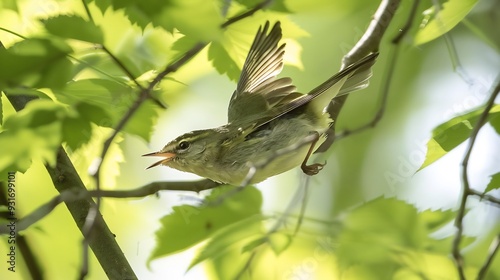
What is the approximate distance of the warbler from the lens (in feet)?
7.11

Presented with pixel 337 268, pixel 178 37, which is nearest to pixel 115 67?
pixel 178 37

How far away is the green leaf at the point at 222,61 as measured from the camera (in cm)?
210

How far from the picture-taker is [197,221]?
1.90 meters

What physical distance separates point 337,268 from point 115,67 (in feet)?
2.63

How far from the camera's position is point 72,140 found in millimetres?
1586

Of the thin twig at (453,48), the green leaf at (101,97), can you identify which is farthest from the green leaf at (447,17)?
the green leaf at (101,97)

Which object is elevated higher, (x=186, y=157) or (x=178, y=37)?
(x=178, y=37)

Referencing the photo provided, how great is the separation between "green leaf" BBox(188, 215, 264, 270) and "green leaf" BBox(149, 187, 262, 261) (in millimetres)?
33

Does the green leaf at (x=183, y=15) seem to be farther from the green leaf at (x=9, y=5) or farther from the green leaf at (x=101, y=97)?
the green leaf at (x=9, y=5)

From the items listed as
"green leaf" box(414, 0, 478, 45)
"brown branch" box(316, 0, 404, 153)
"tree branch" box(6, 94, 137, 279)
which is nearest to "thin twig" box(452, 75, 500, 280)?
"green leaf" box(414, 0, 478, 45)

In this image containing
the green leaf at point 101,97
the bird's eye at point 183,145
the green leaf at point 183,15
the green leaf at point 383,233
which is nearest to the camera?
the green leaf at point 183,15

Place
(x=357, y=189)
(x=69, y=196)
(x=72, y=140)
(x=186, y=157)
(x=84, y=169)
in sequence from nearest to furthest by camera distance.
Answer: (x=69, y=196)
(x=72, y=140)
(x=84, y=169)
(x=186, y=157)
(x=357, y=189)

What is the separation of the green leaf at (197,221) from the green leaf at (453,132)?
49cm

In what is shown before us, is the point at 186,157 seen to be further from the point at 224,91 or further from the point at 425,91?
the point at 425,91
